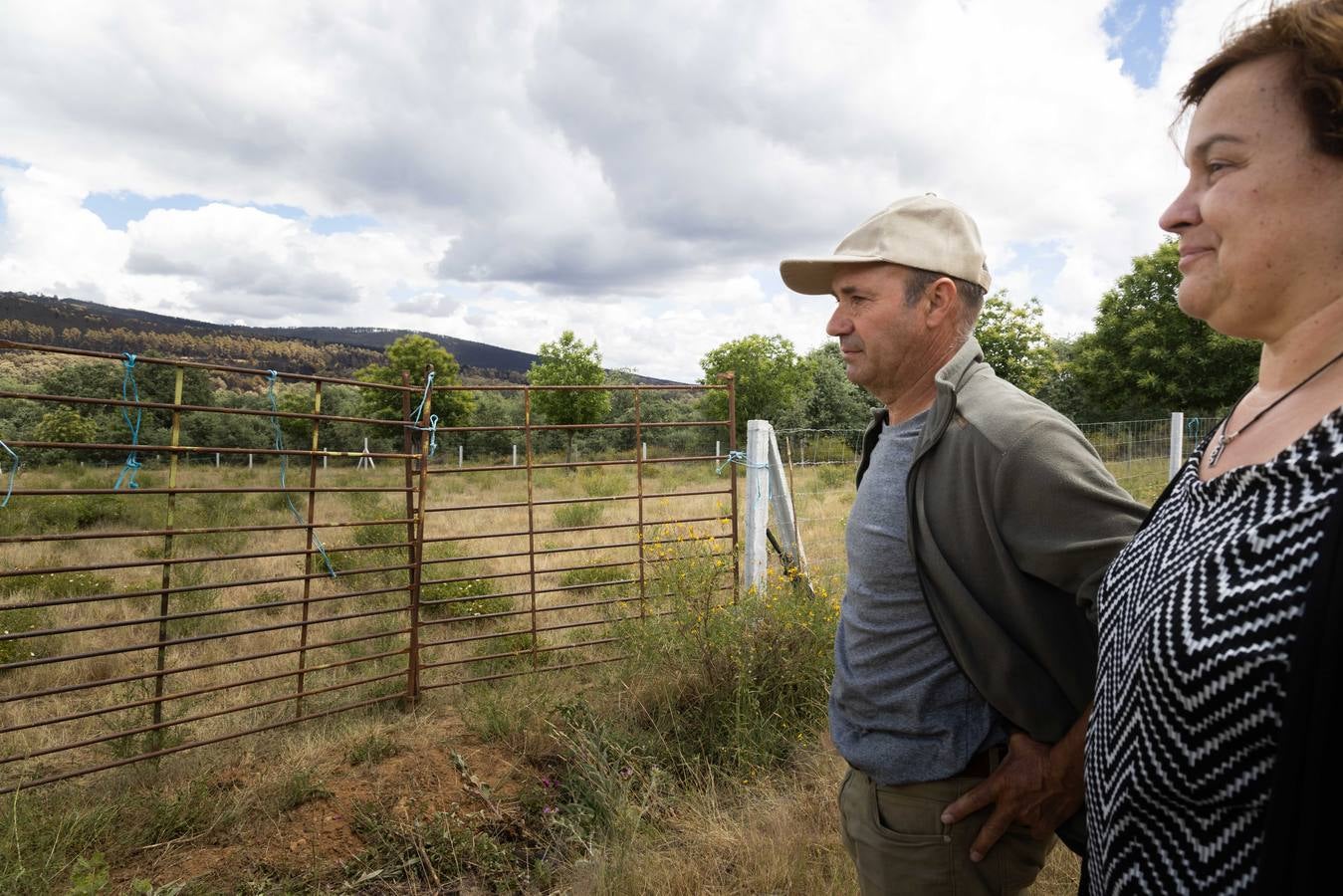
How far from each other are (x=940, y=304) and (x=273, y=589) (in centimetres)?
866

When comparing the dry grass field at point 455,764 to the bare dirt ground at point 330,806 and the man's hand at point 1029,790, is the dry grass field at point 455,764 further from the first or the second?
the man's hand at point 1029,790

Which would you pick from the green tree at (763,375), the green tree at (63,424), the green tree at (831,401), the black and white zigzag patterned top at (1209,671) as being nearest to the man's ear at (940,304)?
the black and white zigzag patterned top at (1209,671)

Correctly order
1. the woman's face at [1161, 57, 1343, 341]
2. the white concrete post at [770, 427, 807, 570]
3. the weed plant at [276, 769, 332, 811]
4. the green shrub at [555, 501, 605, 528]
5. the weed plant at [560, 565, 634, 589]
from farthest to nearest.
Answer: the green shrub at [555, 501, 605, 528] → the weed plant at [560, 565, 634, 589] → the white concrete post at [770, 427, 807, 570] → the weed plant at [276, 769, 332, 811] → the woman's face at [1161, 57, 1343, 341]

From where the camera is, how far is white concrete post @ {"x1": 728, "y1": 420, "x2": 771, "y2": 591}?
603 cm

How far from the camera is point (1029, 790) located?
5.19ft

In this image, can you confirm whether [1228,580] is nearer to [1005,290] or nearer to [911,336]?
[911,336]

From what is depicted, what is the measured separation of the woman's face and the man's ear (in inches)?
32.1

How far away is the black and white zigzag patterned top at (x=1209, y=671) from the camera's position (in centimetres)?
81

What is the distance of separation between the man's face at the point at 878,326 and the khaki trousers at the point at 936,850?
91cm

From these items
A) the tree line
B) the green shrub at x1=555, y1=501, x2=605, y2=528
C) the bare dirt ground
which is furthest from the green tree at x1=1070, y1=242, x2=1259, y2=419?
the bare dirt ground

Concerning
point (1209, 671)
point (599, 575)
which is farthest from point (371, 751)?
point (1209, 671)

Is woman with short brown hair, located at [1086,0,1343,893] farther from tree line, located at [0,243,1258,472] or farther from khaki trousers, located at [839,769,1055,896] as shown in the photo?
tree line, located at [0,243,1258,472]

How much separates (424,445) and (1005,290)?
3300 centimetres

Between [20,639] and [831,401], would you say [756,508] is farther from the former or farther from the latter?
[831,401]
